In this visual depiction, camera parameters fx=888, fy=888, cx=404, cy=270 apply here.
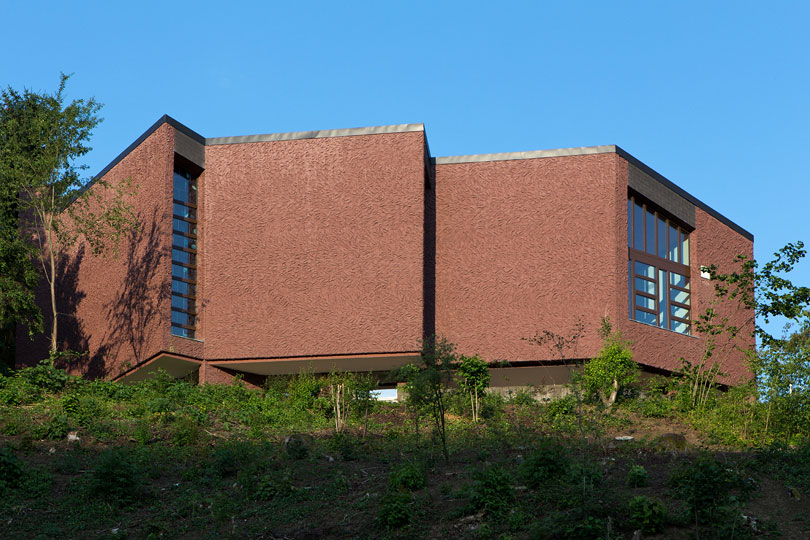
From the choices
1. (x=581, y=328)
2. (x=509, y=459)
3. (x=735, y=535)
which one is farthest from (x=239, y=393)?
(x=735, y=535)

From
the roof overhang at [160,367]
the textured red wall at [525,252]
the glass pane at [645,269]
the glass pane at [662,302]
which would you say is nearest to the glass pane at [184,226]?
the roof overhang at [160,367]

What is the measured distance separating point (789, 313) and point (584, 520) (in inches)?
450

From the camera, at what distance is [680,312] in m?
33.9

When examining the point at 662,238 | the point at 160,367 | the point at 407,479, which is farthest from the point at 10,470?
the point at 662,238

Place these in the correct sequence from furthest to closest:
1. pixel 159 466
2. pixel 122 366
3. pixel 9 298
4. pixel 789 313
→ pixel 122 366 < pixel 9 298 < pixel 789 313 < pixel 159 466

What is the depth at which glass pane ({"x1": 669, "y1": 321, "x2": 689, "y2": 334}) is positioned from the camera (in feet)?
110

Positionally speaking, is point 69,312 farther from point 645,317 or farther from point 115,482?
point 645,317

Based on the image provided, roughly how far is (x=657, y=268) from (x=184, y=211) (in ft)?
57.0

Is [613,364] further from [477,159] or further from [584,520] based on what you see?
[584,520]

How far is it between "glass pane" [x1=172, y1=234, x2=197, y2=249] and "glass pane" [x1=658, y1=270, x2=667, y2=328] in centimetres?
1705

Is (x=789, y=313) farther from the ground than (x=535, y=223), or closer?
closer

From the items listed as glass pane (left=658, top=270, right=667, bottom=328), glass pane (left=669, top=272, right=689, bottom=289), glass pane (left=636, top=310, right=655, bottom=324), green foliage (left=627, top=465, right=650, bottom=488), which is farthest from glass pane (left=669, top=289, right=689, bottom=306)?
green foliage (left=627, top=465, right=650, bottom=488)

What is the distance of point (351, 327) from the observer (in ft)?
98.4

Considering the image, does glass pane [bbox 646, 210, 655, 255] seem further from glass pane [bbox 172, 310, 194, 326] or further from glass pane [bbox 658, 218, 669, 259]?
glass pane [bbox 172, 310, 194, 326]
